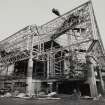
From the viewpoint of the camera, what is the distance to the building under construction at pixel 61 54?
20656 millimetres

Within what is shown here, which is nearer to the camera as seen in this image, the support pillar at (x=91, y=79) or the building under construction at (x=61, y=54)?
the support pillar at (x=91, y=79)

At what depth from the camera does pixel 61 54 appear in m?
23.4

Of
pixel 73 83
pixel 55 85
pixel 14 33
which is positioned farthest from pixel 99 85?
pixel 14 33

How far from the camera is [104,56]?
86.5 feet

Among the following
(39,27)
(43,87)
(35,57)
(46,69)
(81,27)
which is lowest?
(43,87)

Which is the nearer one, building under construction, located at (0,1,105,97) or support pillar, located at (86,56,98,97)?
support pillar, located at (86,56,98,97)

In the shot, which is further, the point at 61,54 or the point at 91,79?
the point at 61,54

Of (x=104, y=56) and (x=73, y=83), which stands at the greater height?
(x=104, y=56)

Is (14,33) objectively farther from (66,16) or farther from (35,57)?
(66,16)

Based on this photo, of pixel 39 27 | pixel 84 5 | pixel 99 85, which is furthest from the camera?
pixel 39 27

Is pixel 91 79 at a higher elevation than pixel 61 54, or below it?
below

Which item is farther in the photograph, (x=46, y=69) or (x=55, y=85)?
(x=46, y=69)

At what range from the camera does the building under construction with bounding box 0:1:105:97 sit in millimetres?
20656

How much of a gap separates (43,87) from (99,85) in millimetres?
11114
